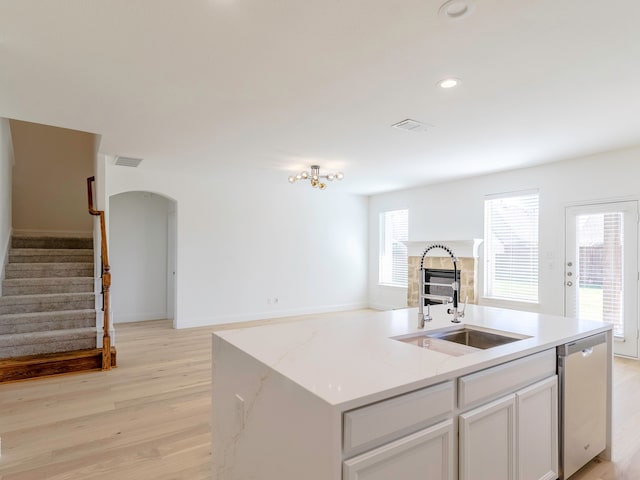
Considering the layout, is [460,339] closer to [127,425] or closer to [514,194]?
A: [127,425]

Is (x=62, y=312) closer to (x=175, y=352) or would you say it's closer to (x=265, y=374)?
(x=175, y=352)

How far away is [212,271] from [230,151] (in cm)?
247

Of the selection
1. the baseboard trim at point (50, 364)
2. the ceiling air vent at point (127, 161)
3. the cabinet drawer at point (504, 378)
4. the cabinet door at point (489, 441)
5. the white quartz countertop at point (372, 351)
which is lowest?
the baseboard trim at point (50, 364)

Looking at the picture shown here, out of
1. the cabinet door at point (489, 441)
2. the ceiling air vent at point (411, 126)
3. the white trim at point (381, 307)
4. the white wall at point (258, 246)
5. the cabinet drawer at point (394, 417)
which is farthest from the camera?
the white trim at point (381, 307)

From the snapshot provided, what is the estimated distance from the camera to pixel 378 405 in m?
1.22

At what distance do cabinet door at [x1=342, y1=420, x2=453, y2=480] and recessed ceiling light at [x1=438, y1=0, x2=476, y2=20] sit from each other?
1.96m

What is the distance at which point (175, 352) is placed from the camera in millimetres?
4672

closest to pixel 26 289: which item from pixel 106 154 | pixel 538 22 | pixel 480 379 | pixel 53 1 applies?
pixel 106 154

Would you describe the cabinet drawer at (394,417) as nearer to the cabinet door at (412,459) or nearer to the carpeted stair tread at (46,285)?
the cabinet door at (412,459)

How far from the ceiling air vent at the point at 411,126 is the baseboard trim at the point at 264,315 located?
4483 millimetres

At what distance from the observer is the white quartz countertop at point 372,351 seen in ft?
4.17

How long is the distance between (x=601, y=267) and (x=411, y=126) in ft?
10.6

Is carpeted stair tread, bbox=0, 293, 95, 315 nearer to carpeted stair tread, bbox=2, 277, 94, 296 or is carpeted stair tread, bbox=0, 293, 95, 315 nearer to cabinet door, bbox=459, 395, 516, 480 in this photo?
carpeted stair tread, bbox=2, 277, 94, 296

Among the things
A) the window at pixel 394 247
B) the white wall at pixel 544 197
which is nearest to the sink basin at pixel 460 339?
the white wall at pixel 544 197
